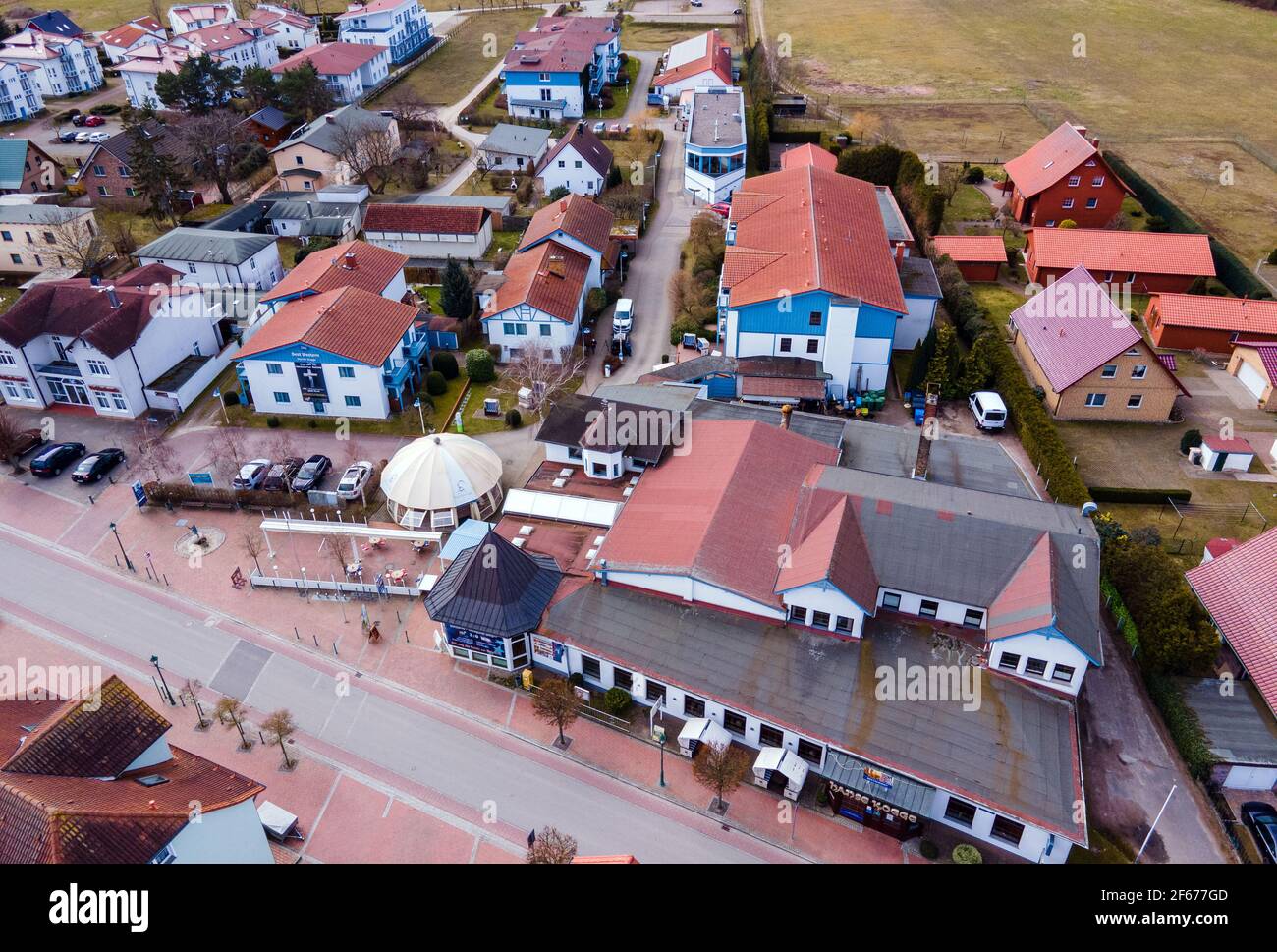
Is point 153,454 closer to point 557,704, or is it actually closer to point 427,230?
point 427,230

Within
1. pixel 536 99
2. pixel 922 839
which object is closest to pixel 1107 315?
pixel 922 839

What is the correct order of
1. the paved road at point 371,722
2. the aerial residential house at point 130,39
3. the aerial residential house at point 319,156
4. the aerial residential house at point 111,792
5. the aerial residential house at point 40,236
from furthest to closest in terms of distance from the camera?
the aerial residential house at point 130,39 → the aerial residential house at point 319,156 → the aerial residential house at point 40,236 → the paved road at point 371,722 → the aerial residential house at point 111,792

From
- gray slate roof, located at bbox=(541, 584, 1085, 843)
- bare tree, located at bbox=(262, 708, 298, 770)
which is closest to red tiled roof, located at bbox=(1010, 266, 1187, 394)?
gray slate roof, located at bbox=(541, 584, 1085, 843)

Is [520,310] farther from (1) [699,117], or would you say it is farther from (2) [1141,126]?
(2) [1141,126]

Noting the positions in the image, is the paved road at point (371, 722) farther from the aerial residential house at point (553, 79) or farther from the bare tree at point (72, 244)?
the aerial residential house at point (553, 79)

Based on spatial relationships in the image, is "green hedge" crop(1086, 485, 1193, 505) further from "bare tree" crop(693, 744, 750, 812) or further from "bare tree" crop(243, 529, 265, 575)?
"bare tree" crop(243, 529, 265, 575)

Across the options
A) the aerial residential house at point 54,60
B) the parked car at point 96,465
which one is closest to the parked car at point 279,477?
the parked car at point 96,465

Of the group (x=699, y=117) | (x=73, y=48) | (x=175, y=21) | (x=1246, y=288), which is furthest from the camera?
(x=175, y=21)
